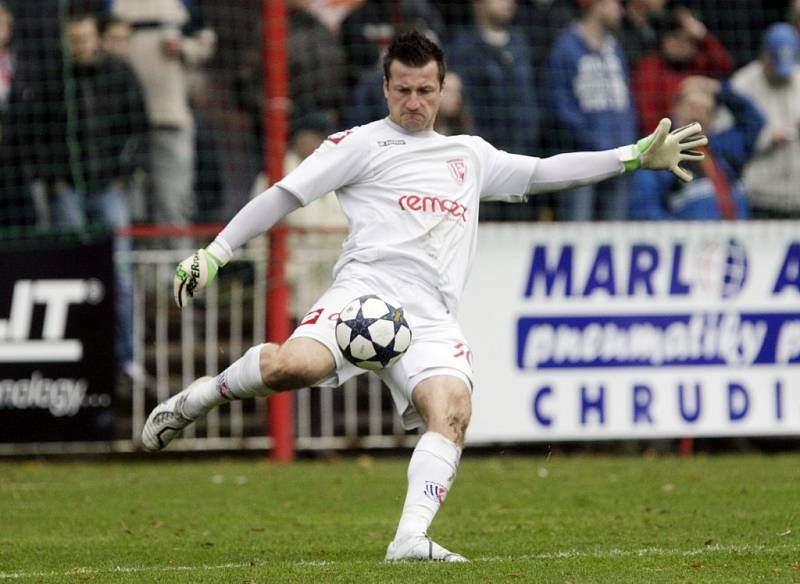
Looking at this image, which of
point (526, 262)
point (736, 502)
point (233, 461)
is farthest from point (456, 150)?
point (233, 461)

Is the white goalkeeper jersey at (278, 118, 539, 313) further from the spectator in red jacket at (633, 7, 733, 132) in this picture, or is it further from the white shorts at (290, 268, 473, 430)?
the spectator in red jacket at (633, 7, 733, 132)

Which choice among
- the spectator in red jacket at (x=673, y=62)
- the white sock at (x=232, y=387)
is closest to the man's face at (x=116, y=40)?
the spectator in red jacket at (x=673, y=62)

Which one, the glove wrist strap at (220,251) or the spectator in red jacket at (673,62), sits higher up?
the spectator in red jacket at (673,62)

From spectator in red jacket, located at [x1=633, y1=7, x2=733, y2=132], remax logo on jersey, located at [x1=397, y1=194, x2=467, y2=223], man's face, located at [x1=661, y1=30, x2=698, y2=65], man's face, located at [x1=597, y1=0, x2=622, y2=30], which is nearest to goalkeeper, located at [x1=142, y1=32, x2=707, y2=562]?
remax logo on jersey, located at [x1=397, y1=194, x2=467, y2=223]

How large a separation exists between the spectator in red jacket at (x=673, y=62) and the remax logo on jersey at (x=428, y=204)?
23.5 ft

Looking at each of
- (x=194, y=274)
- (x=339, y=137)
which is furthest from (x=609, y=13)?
(x=194, y=274)

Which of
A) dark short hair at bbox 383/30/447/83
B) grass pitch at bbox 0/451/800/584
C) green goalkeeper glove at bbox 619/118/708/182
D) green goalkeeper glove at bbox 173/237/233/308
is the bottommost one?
grass pitch at bbox 0/451/800/584

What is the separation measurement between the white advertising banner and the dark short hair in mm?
5494

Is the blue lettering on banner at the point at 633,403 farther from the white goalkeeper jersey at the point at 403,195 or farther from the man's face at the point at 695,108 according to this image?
the white goalkeeper jersey at the point at 403,195

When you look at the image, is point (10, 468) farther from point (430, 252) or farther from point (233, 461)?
point (430, 252)

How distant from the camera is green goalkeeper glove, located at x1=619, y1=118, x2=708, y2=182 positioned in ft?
25.3

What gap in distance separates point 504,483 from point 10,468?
165 inches

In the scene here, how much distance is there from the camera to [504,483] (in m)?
11.2

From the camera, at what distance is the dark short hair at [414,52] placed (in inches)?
292
